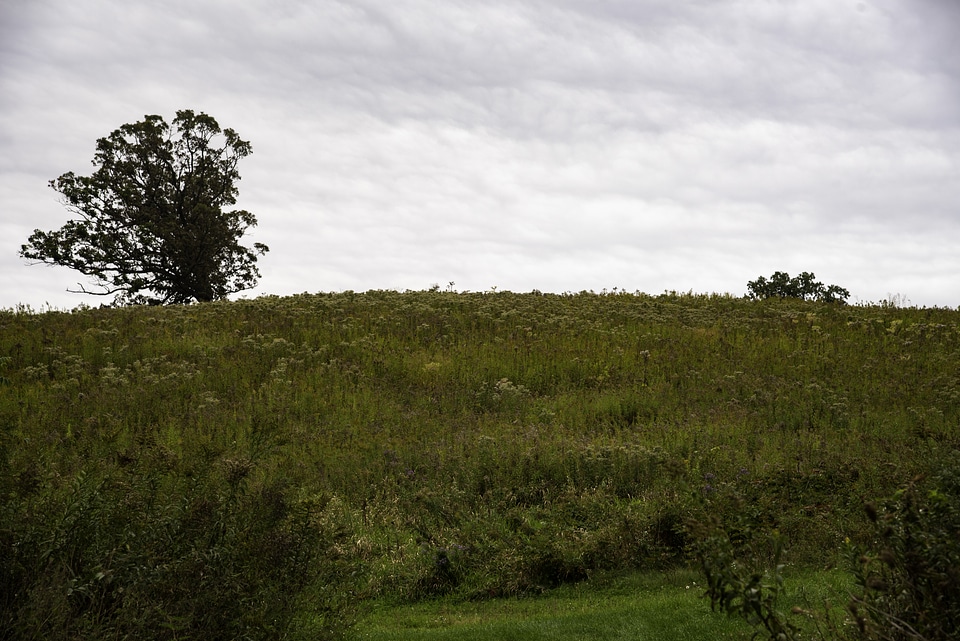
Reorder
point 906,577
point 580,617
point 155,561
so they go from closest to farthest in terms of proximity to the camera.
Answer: point 906,577 → point 155,561 → point 580,617

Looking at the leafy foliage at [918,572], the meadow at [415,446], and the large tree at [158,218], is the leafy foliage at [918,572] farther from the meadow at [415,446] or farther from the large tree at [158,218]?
the large tree at [158,218]

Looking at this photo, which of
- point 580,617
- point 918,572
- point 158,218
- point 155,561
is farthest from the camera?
point 158,218

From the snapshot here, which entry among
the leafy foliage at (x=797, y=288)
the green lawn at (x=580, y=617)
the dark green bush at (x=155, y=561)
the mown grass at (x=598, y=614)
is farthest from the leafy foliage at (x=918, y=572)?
the leafy foliage at (x=797, y=288)

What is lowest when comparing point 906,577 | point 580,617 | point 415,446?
point 580,617

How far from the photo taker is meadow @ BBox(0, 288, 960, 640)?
5.33 meters

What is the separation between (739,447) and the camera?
12570 mm

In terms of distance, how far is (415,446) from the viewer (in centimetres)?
1338

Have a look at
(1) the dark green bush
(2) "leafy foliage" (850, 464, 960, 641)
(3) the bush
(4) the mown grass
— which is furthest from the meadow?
(2) "leafy foliage" (850, 464, 960, 641)

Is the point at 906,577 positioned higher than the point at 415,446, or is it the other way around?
the point at 906,577

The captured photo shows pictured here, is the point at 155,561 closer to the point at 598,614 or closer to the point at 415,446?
the point at 598,614

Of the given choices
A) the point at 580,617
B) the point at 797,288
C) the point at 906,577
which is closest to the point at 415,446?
the point at 580,617

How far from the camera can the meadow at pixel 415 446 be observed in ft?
17.5

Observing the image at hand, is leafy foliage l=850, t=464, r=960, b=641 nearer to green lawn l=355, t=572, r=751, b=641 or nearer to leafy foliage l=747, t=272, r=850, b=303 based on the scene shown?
green lawn l=355, t=572, r=751, b=641

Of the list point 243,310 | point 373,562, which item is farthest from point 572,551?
point 243,310
